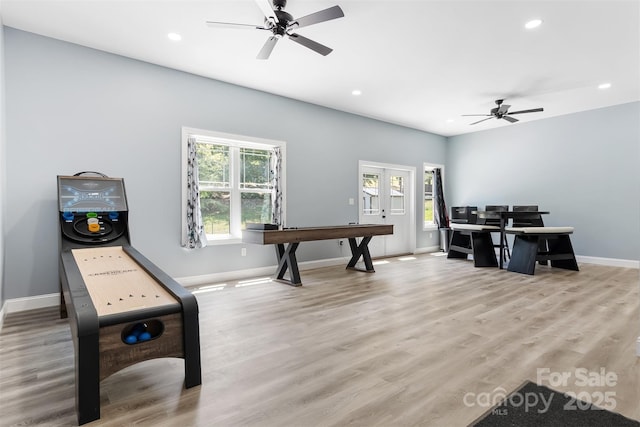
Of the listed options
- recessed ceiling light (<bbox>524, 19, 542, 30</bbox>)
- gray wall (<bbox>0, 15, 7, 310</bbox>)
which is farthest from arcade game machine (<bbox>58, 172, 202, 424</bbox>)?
recessed ceiling light (<bbox>524, 19, 542, 30</bbox>)

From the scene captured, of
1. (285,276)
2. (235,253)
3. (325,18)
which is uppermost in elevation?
(325,18)

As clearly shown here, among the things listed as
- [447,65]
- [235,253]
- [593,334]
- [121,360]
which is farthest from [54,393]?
[447,65]

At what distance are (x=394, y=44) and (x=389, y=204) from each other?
4155 mm

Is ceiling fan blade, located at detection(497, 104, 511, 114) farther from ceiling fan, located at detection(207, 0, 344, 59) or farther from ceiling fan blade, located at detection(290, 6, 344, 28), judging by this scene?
ceiling fan blade, located at detection(290, 6, 344, 28)

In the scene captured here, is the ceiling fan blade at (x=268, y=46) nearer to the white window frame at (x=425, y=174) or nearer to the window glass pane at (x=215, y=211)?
the window glass pane at (x=215, y=211)

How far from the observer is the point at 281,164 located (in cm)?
542

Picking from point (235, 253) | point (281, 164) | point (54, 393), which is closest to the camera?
point (54, 393)

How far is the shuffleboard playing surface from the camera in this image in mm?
1929

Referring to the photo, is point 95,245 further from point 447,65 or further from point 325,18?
point 447,65

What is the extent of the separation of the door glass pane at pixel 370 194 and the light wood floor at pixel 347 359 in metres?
3.05

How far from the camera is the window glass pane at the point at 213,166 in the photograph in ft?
15.8

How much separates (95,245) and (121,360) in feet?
6.12

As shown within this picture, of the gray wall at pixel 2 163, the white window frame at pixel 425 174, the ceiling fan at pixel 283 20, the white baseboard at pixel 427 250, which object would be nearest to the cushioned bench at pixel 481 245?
the white baseboard at pixel 427 250

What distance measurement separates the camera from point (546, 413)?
5.60 ft
